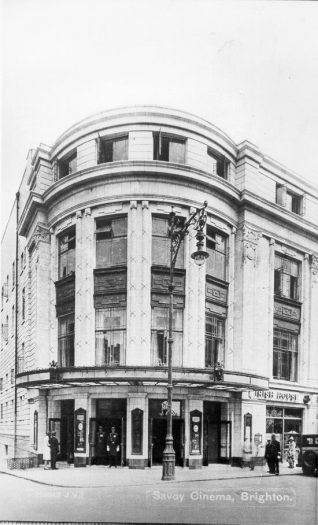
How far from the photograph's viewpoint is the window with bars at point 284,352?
1505cm

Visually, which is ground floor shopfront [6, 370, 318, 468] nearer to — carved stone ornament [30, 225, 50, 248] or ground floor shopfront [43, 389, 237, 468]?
ground floor shopfront [43, 389, 237, 468]

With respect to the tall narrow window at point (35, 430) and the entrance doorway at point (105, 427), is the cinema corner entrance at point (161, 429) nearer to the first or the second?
the entrance doorway at point (105, 427)

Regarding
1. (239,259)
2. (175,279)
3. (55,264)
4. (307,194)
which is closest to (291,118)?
(307,194)

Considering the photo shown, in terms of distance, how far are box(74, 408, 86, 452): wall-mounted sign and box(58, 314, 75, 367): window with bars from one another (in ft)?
3.64

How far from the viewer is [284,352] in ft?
49.7

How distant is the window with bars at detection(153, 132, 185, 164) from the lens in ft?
44.3

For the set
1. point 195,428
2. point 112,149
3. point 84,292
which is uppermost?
point 112,149

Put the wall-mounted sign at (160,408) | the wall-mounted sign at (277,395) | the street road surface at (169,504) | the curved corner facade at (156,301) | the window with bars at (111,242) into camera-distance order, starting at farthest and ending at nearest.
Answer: the wall-mounted sign at (160,408), the wall-mounted sign at (277,395), the window with bars at (111,242), the curved corner facade at (156,301), the street road surface at (169,504)

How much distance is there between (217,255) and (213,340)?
2.09m

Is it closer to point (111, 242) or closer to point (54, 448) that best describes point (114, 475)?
point (54, 448)

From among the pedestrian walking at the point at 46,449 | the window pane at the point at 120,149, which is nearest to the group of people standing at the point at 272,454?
the pedestrian walking at the point at 46,449

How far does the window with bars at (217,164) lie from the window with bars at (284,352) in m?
4.18

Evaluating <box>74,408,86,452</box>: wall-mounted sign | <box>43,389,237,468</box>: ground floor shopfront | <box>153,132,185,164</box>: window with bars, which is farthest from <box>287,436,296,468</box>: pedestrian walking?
<box>153,132,185,164</box>: window with bars

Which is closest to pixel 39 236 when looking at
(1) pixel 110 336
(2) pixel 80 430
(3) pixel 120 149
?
(3) pixel 120 149
